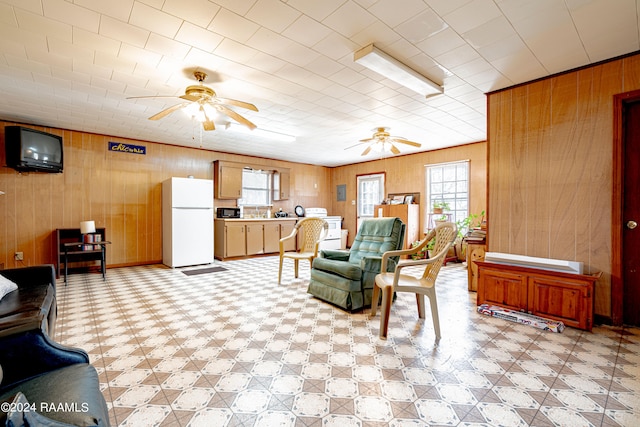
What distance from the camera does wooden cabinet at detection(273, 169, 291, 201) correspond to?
26.1 feet

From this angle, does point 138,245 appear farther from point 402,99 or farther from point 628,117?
point 628,117

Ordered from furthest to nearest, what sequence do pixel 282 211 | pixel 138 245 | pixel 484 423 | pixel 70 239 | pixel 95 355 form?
pixel 282 211 → pixel 138 245 → pixel 70 239 → pixel 95 355 → pixel 484 423

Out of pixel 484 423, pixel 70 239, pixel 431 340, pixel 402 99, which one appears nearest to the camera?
pixel 484 423

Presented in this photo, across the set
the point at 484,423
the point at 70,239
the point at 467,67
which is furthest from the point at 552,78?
the point at 70,239

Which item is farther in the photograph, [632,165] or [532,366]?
[632,165]

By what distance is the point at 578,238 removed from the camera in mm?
2918

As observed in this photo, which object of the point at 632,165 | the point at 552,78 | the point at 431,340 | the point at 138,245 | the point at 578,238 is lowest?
the point at 431,340

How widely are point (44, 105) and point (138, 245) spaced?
2.95m

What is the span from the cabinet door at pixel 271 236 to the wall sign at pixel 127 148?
3080 millimetres

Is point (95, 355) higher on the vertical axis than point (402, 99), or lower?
lower

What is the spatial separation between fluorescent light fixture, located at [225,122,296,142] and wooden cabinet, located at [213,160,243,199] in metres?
1.95

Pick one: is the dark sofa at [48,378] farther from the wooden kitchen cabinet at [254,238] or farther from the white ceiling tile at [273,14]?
the wooden kitchen cabinet at [254,238]

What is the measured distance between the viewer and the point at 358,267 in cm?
317

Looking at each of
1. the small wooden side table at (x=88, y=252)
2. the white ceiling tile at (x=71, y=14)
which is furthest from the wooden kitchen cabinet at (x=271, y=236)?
the white ceiling tile at (x=71, y=14)
